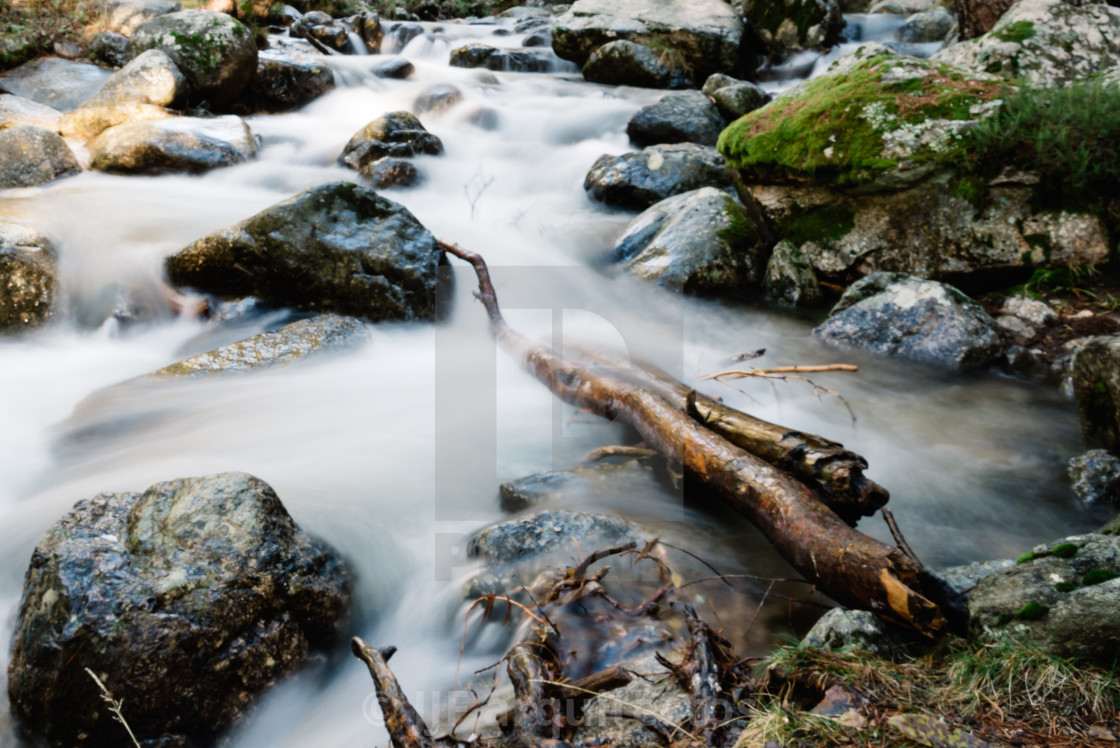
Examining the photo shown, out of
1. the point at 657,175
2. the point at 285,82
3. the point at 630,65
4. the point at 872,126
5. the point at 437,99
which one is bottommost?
the point at 657,175

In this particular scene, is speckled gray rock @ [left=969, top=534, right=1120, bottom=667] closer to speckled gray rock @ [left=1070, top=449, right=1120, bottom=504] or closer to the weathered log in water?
the weathered log in water

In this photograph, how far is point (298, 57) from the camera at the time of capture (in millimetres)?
12672

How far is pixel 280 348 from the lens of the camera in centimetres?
518

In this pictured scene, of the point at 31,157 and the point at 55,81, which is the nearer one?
the point at 31,157

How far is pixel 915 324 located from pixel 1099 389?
69.2 inches

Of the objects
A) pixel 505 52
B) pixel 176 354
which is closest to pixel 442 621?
pixel 176 354

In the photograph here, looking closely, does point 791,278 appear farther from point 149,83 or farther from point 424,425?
point 149,83

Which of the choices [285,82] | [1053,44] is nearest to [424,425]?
[1053,44]

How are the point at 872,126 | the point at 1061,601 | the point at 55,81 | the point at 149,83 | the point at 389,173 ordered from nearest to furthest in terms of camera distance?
the point at 1061,601
the point at 872,126
the point at 389,173
the point at 149,83
the point at 55,81

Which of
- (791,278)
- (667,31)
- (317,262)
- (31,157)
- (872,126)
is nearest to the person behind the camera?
(317,262)

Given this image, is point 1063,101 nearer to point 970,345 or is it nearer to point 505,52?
point 970,345

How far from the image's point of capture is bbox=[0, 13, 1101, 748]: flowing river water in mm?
2895

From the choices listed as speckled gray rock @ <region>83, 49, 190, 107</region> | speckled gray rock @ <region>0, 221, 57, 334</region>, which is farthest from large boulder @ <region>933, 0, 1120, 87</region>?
speckled gray rock @ <region>83, 49, 190, 107</region>

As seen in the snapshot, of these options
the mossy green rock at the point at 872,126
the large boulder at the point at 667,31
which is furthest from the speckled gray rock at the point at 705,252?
the large boulder at the point at 667,31
